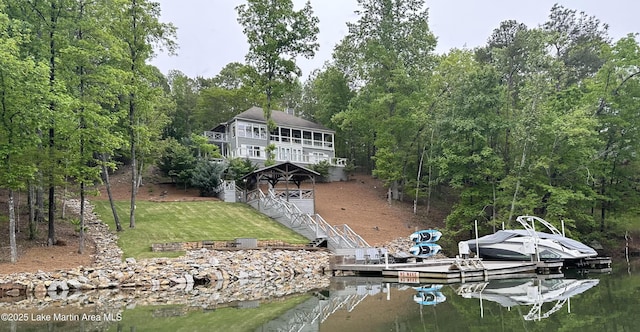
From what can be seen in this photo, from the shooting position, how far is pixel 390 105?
124ft

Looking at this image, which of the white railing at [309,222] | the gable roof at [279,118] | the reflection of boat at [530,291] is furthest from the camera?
the gable roof at [279,118]

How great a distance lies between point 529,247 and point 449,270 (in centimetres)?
509

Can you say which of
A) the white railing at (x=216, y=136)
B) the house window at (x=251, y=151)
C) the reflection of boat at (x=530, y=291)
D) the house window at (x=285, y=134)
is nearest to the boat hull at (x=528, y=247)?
the reflection of boat at (x=530, y=291)

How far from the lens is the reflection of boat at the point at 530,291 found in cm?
1183

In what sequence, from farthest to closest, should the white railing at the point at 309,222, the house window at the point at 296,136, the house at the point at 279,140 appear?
the house window at the point at 296,136
the house at the point at 279,140
the white railing at the point at 309,222

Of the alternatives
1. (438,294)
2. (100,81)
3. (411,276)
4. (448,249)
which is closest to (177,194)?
(100,81)

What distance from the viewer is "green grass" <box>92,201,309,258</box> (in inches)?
806

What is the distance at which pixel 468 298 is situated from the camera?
12.8 meters

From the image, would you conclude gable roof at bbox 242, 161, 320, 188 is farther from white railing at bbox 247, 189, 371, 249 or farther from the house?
the house

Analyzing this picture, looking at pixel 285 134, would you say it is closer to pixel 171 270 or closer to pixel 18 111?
pixel 171 270

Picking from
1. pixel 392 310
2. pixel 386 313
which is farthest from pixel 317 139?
pixel 386 313

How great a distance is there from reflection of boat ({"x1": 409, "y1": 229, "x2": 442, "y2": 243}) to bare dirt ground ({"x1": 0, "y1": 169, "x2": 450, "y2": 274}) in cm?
501

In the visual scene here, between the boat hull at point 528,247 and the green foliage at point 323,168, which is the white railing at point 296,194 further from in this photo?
the green foliage at point 323,168

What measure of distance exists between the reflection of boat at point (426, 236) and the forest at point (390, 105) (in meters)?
7.71
